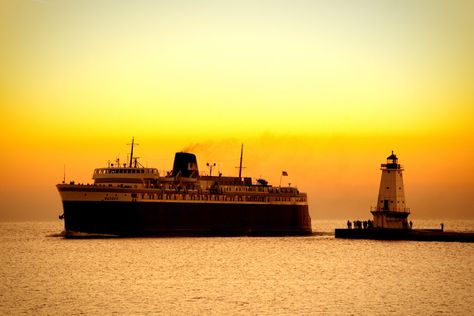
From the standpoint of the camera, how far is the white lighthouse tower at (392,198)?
3558 inches

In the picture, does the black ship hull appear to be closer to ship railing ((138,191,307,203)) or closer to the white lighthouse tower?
ship railing ((138,191,307,203))

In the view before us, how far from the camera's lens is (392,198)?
90250mm

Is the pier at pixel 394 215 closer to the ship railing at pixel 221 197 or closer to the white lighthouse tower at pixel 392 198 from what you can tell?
the white lighthouse tower at pixel 392 198

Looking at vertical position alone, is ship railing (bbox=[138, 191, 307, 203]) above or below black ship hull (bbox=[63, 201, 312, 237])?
above

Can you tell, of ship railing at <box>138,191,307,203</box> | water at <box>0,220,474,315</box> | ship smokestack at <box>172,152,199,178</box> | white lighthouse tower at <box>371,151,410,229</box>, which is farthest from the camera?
ship smokestack at <box>172,152,199,178</box>

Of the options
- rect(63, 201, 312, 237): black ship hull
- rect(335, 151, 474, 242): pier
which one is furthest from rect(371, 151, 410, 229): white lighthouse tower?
rect(63, 201, 312, 237): black ship hull

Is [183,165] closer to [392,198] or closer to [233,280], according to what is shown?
[392,198]

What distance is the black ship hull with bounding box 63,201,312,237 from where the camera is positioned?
92.8 metres

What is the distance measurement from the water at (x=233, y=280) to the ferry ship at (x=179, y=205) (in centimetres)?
517

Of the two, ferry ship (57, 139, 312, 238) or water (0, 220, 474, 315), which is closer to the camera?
water (0, 220, 474, 315)

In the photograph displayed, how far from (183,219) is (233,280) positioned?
155ft

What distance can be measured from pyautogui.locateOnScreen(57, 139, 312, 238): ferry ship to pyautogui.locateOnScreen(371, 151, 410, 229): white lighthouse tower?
78.9 ft

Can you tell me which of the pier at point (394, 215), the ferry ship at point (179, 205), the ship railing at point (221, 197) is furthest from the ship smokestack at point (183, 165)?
the pier at point (394, 215)

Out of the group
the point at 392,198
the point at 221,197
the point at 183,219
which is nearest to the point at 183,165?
the point at 221,197
